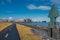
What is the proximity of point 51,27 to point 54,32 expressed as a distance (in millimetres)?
221

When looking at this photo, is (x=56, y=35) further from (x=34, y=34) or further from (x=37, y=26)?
(x=37, y=26)

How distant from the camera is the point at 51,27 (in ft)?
19.5

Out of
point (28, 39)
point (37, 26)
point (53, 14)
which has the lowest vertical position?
point (28, 39)

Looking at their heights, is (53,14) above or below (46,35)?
above

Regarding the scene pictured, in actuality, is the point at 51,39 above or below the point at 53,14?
below

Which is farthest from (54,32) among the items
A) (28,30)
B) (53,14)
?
(28,30)

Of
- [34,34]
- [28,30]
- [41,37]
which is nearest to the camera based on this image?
[41,37]

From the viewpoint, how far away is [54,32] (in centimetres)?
582

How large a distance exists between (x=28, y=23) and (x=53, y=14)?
2606mm

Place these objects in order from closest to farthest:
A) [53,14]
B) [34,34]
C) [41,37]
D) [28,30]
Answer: [53,14] → [41,37] → [34,34] → [28,30]

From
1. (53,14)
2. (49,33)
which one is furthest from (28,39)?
(53,14)

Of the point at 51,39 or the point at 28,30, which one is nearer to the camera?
the point at 51,39

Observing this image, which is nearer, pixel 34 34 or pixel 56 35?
pixel 56 35

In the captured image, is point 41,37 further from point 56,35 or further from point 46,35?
point 56,35
